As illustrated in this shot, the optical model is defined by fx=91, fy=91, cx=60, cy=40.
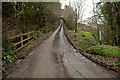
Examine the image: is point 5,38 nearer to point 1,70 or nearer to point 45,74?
point 1,70

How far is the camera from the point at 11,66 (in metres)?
5.18

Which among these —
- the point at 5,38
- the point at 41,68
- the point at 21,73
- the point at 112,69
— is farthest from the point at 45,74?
the point at 112,69

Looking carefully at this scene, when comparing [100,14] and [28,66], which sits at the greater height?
[100,14]

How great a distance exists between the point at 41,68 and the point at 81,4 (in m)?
11.9

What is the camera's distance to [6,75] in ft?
14.2

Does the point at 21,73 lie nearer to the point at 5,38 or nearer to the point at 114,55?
the point at 5,38

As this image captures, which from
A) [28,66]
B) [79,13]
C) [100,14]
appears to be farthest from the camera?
[79,13]

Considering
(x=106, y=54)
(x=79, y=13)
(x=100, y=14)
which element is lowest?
(x=106, y=54)

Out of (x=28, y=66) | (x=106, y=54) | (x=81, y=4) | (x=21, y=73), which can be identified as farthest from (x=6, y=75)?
(x=81, y=4)

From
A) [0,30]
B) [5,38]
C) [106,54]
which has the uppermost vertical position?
[0,30]

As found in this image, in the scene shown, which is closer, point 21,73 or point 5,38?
point 21,73

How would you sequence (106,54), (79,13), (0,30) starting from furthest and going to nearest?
(79,13)
(106,54)
(0,30)

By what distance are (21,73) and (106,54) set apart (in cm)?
647

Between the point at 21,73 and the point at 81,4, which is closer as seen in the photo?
the point at 21,73
